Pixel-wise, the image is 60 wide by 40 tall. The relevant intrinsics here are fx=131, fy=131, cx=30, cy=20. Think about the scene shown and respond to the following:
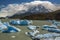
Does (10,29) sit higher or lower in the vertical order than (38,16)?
lower

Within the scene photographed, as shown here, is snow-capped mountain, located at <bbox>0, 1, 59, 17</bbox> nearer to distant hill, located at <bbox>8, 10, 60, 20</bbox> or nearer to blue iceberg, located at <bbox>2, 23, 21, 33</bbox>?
distant hill, located at <bbox>8, 10, 60, 20</bbox>

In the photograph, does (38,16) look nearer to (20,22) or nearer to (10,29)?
(20,22)

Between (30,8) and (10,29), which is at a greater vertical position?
(30,8)

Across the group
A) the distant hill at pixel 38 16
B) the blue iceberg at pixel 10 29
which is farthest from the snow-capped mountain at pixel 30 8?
the blue iceberg at pixel 10 29

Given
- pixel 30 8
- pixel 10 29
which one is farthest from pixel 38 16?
pixel 10 29

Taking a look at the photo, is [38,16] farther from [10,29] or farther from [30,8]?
[10,29]

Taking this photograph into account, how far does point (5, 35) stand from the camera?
129 cm

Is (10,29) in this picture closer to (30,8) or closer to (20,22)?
(20,22)

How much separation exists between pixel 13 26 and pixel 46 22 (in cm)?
→ 35

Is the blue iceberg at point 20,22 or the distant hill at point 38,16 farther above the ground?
the distant hill at point 38,16

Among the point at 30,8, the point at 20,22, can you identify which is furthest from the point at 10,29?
the point at 30,8

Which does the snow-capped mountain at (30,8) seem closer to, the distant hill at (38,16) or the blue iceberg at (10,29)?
the distant hill at (38,16)

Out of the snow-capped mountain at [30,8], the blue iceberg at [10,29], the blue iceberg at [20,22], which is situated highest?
the snow-capped mountain at [30,8]

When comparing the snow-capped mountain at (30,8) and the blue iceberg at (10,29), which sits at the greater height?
the snow-capped mountain at (30,8)
